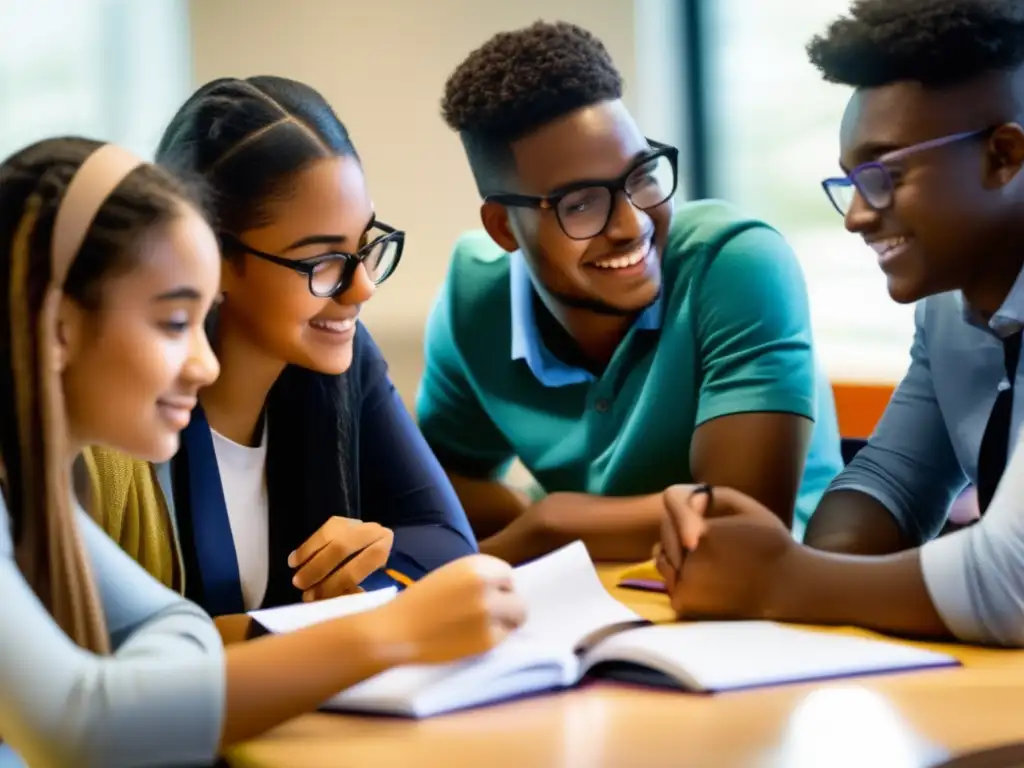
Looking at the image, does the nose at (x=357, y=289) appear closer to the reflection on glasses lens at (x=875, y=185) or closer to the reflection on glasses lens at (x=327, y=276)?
the reflection on glasses lens at (x=327, y=276)

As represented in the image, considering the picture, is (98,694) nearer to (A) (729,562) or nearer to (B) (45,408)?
(B) (45,408)

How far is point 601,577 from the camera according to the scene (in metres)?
1.67

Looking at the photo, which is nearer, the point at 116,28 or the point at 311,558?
the point at 311,558

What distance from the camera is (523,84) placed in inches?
72.9

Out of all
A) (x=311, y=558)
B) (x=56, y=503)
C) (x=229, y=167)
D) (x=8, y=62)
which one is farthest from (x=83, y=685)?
(x=8, y=62)

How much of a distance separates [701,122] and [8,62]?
5.56ft

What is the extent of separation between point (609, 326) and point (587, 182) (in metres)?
0.25

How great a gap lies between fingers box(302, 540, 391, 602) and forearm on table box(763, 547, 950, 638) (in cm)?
42

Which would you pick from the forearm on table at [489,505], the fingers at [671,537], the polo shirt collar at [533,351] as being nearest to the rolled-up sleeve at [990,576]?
the fingers at [671,537]

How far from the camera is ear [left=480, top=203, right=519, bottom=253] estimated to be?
1959 millimetres

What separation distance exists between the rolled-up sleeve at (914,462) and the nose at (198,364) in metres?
0.93

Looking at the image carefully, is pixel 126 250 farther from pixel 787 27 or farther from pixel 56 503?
pixel 787 27

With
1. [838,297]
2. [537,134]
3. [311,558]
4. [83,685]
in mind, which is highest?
[537,134]

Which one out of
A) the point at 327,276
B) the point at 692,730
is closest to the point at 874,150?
the point at 327,276
